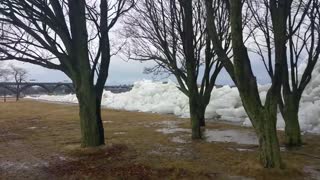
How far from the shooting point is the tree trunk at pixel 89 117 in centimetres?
1166

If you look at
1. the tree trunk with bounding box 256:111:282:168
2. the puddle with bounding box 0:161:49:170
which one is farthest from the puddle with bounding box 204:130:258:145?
the puddle with bounding box 0:161:49:170

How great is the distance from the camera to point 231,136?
15250mm

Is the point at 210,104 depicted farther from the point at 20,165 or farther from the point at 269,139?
the point at 269,139

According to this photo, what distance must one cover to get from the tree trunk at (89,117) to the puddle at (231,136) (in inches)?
151

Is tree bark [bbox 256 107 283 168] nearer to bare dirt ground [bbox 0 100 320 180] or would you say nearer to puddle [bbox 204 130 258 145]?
bare dirt ground [bbox 0 100 320 180]

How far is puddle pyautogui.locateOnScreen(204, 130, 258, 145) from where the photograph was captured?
13837 mm

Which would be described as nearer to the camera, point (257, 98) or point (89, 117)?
point (257, 98)

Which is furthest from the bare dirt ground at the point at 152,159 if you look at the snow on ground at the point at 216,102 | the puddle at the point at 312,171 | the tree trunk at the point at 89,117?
the snow on ground at the point at 216,102

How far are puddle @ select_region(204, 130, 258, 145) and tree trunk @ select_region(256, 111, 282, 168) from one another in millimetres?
4658

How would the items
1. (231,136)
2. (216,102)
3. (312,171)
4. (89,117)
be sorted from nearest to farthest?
(312,171) → (89,117) → (231,136) → (216,102)

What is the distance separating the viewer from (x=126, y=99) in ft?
143

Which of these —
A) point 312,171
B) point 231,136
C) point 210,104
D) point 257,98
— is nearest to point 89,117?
point 257,98

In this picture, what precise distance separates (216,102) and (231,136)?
449 inches

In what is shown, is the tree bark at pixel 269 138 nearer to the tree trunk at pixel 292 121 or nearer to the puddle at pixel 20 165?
the tree trunk at pixel 292 121
